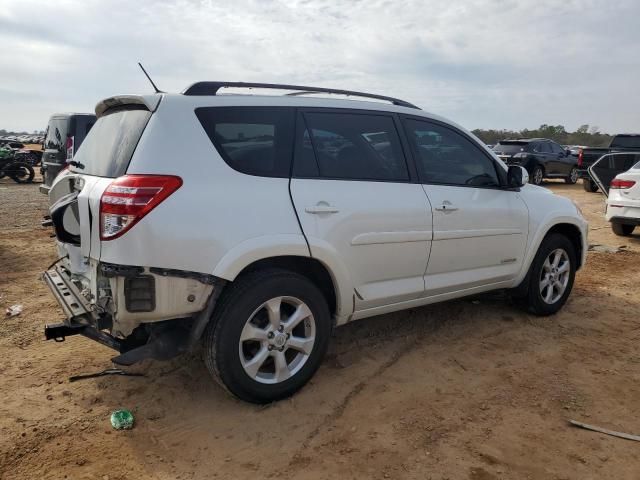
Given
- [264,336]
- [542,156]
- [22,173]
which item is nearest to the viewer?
[264,336]

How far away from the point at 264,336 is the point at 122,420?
36.8 inches

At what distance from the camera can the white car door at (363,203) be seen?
3.17m

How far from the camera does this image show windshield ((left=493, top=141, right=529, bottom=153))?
17.9 meters

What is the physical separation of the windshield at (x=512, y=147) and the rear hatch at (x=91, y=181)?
1670cm

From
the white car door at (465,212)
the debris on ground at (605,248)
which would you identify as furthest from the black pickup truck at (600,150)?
the white car door at (465,212)

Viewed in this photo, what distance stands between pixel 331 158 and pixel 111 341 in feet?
5.67

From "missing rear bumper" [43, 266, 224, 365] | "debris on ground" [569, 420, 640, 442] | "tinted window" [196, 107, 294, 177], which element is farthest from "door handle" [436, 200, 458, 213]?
"missing rear bumper" [43, 266, 224, 365]

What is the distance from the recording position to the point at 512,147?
18062 mm

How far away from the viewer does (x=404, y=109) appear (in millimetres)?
3822

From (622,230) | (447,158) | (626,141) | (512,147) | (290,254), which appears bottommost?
(622,230)

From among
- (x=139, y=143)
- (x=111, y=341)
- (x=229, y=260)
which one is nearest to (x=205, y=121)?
(x=139, y=143)

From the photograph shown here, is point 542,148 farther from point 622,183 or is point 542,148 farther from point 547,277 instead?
point 547,277

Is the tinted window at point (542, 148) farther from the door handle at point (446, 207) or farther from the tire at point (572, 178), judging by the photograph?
the door handle at point (446, 207)

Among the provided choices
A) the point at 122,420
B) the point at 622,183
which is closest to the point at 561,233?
the point at 122,420
